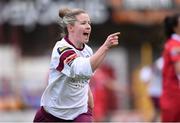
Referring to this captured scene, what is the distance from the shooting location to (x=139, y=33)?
2458 centimetres

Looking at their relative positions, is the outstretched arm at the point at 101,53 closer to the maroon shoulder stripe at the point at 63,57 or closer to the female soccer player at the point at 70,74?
the female soccer player at the point at 70,74

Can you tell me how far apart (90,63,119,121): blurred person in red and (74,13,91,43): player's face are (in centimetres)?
876

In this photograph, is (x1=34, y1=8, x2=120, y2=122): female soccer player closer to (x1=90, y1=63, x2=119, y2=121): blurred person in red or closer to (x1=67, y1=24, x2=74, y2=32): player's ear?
(x1=67, y1=24, x2=74, y2=32): player's ear

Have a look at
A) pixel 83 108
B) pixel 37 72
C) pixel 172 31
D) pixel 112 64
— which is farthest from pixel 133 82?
pixel 83 108

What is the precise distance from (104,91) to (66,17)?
11.8 meters

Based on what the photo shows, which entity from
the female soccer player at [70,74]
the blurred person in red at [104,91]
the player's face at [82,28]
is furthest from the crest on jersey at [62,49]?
the blurred person in red at [104,91]

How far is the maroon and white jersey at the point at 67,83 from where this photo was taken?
26.2ft

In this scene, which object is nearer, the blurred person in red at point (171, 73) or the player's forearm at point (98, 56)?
the player's forearm at point (98, 56)

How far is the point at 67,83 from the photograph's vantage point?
822cm

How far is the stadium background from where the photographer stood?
23391mm

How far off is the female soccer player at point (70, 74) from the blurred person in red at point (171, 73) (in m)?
1.93

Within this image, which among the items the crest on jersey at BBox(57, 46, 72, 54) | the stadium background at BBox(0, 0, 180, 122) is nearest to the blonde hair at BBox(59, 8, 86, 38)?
the crest on jersey at BBox(57, 46, 72, 54)

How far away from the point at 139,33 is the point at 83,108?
639 inches

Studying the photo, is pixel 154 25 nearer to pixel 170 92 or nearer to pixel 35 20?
pixel 35 20
